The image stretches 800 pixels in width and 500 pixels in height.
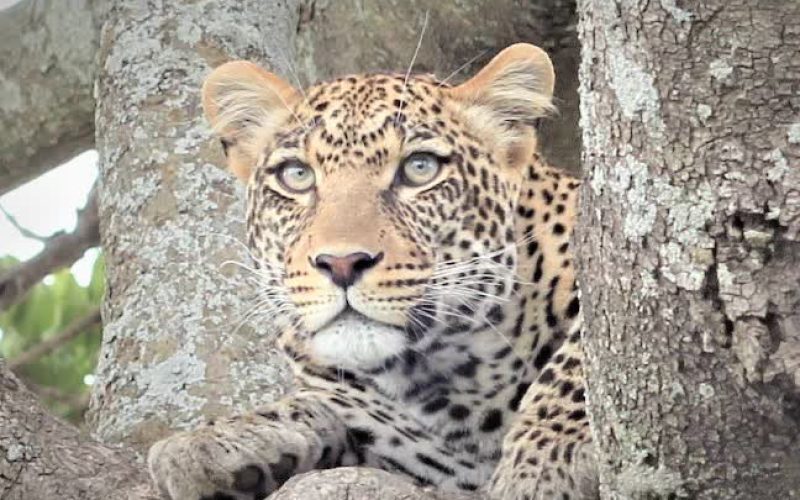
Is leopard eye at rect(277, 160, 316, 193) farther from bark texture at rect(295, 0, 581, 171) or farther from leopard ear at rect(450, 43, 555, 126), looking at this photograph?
bark texture at rect(295, 0, 581, 171)

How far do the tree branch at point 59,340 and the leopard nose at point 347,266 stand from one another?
9.92ft

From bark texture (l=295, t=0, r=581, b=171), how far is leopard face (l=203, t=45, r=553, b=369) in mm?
1357

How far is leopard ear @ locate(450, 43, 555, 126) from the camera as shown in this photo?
5.30 metres

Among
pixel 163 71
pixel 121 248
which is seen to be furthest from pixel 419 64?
pixel 121 248

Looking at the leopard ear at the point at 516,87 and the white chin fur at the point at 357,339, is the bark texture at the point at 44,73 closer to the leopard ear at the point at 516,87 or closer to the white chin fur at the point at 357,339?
the leopard ear at the point at 516,87

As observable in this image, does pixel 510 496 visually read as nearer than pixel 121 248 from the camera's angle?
Yes

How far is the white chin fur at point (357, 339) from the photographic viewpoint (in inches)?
187

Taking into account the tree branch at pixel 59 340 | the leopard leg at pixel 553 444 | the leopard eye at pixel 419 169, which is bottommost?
the leopard leg at pixel 553 444

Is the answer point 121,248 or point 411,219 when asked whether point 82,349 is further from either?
point 411,219

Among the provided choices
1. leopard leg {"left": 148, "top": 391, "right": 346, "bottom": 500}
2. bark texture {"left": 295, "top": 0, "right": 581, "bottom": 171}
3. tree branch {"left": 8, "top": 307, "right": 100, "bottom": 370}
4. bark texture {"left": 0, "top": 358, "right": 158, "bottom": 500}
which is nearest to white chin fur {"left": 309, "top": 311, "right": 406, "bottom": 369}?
leopard leg {"left": 148, "top": 391, "right": 346, "bottom": 500}

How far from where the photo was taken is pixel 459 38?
6.93 metres

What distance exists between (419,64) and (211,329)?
1657 mm

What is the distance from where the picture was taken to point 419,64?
6980 mm

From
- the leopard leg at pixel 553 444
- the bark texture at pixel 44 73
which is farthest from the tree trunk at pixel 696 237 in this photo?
the bark texture at pixel 44 73
